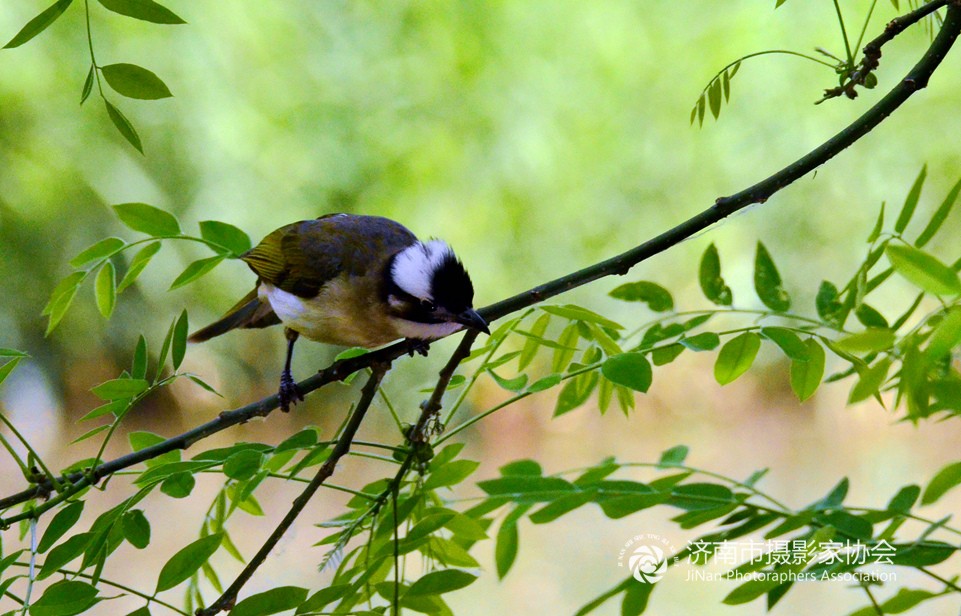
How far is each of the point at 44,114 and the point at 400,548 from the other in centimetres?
242

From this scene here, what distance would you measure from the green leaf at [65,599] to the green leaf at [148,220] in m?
0.29

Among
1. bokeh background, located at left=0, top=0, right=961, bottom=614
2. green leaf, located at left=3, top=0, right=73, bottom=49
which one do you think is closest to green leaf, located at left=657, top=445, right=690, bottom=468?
green leaf, located at left=3, top=0, right=73, bottom=49

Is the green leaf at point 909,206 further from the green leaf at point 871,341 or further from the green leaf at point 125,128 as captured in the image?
the green leaf at point 125,128

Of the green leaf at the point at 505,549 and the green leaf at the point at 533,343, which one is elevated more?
the green leaf at the point at 533,343

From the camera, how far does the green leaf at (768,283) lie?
2.29ft

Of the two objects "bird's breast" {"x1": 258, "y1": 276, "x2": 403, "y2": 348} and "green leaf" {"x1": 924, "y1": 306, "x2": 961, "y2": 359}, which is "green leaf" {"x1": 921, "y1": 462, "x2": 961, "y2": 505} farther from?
"bird's breast" {"x1": 258, "y1": 276, "x2": 403, "y2": 348}

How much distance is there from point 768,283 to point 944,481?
20 cm

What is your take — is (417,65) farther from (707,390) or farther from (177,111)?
(707,390)

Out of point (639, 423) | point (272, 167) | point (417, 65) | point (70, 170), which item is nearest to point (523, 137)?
point (417, 65)

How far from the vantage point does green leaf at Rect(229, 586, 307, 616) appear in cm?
53

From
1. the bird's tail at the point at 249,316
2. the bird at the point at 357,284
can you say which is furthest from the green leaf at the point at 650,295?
the bird's tail at the point at 249,316

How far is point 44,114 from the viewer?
2.64m

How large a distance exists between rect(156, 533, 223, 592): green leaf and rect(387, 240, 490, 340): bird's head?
402 mm

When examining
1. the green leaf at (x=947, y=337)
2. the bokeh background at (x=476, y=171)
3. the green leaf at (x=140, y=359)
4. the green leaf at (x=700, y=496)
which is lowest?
the green leaf at (x=947, y=337)
